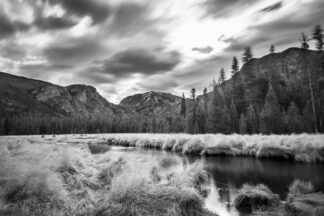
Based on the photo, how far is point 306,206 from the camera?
523 cm

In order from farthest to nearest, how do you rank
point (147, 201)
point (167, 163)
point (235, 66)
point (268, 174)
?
point (235, 66) < point (167, 163) < point (268, 174) < point (147, 201)

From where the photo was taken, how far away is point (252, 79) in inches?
3246

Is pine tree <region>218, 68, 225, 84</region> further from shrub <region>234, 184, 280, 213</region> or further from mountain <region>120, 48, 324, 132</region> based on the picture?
shrub <region>234, 184, 280, 213</region>

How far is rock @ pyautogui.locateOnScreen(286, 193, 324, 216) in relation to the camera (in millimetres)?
4758

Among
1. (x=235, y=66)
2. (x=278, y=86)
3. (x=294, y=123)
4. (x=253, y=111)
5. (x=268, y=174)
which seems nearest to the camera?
(x=268, y=174)

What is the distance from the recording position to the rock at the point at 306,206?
4.76m

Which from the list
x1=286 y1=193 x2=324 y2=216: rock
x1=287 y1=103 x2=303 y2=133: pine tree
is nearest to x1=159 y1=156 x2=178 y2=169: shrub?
x1=286 y1=193 x2=324 y2=216: rock

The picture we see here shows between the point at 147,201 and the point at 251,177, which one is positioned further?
the point at 251,177

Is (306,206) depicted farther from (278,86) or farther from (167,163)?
(278,86)

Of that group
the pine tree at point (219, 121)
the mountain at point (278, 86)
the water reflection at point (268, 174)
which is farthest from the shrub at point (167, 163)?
the pine tree at point (219, 121)

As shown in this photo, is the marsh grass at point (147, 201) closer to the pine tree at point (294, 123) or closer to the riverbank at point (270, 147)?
the riverbank at point (270, 147)

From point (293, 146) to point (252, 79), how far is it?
245 feet

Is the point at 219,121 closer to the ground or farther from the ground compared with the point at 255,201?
farther from the ground

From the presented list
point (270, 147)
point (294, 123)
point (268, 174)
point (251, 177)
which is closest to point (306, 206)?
point (251, 177)
